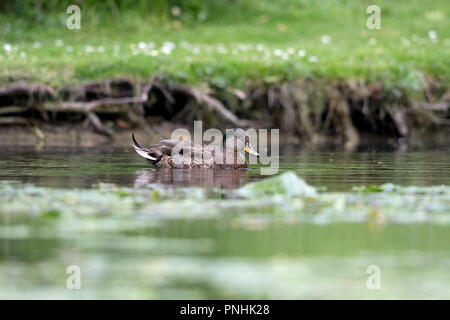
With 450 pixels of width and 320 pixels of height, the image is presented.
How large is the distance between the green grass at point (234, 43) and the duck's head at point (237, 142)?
4.49 m

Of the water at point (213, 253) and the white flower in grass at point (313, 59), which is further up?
the white flower in grass at point (313, 59)

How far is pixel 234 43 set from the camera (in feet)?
66.3

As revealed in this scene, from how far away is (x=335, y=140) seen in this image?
18.1 m

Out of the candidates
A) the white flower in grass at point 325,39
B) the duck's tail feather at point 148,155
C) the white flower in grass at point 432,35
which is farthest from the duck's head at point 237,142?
the white flower in grass at point 432,35

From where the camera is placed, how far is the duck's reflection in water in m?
10.2

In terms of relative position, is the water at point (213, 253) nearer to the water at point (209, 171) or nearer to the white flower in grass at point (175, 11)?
the water at point (209, 171)

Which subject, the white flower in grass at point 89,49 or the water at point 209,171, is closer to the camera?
the water at point 209,171

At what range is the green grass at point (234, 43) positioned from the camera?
17.3m

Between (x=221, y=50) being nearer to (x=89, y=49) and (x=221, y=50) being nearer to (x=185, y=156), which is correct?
(x=89, y=49)

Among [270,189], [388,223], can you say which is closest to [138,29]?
[270,189]

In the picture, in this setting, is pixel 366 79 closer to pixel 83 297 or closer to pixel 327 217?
pixel 327 217

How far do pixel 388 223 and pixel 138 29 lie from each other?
14460mm

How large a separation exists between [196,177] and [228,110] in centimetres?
683

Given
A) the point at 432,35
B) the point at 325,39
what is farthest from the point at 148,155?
the point at 432,35
